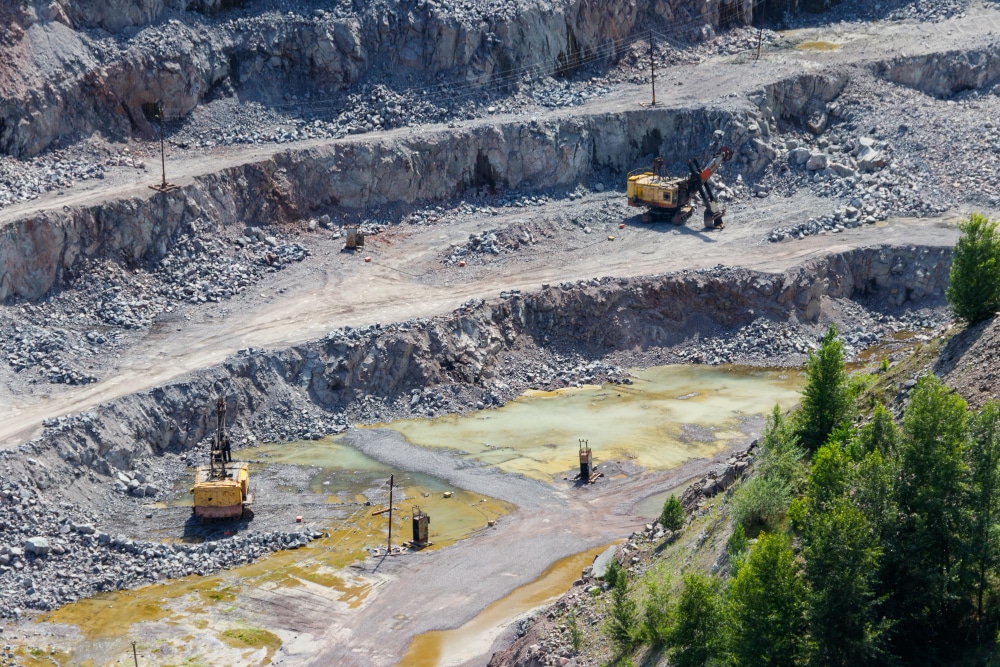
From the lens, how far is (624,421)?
1825 inches

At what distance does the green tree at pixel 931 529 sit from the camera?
23688 mm

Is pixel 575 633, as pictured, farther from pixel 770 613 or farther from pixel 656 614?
pixel 770 613

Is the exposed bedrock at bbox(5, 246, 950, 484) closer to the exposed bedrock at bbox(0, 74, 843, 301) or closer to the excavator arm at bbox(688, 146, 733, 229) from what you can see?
the excavator arm at bbox(688, 146, 733, 229)

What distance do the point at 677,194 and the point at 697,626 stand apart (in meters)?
32.3

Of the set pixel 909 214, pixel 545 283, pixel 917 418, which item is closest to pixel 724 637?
pixel 917 418

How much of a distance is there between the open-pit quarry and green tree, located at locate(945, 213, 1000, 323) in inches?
131

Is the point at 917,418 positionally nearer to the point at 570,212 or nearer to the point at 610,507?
the point at 610,507

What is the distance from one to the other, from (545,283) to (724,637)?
91.4 ft

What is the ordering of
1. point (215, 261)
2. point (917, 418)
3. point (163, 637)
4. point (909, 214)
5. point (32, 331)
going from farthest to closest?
point (909, 214), point (215, 261), point (32, 331), point (163, 637), point (917, 418)

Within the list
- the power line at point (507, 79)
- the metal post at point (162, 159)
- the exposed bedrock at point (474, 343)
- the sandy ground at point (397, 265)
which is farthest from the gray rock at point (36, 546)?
the power line at point (507, 79)

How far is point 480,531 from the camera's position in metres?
39.9

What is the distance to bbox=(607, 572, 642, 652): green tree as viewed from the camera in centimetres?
2752

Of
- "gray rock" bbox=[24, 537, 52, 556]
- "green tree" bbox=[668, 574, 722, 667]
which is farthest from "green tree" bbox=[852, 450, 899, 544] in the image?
"gray rock" bbox=[24, 537, 52, 556]

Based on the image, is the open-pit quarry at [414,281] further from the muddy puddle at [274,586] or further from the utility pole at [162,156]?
the utility pole at [162,156]
